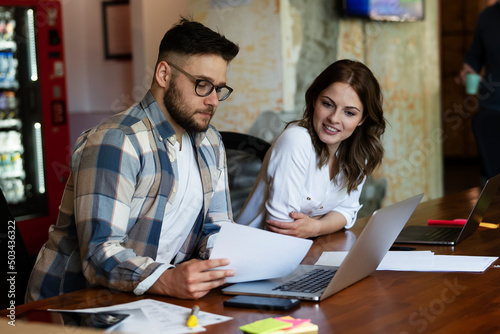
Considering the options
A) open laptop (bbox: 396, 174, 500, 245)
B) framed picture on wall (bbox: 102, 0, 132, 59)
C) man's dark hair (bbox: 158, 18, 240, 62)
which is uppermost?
framed picture on wall (bbox: 102, 0, 132, 59)

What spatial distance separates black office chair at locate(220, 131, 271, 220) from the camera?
245 centimetres

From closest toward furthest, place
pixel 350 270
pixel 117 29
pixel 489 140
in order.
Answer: pixel 350 270 → pixel 489 140 → pixel 117 29

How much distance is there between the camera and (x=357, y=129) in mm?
2365

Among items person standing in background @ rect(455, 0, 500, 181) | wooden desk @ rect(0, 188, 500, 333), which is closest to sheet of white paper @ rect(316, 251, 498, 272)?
wooden desk @ rect(0, 188, 500, 333)

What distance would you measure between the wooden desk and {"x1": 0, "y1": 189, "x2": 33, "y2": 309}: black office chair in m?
0.35

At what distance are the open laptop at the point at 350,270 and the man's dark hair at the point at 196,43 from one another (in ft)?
1.96

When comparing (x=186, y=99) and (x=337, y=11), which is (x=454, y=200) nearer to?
(x=186, y=99)

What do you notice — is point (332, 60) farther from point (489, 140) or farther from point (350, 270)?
point (350, 270)

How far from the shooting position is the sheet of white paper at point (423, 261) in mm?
1595

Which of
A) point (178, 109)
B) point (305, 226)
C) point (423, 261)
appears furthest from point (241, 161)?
point (423, 261)

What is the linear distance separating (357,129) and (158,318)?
1347 mm

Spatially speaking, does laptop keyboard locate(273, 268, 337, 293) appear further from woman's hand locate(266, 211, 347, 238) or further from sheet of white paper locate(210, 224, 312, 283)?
woman's hand locate(266, 211, 347, 238)

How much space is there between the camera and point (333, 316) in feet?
4.02

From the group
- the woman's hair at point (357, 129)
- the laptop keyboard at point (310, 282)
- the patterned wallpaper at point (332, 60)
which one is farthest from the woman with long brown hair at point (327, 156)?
the patterned wallpaper at point (332, 60)
